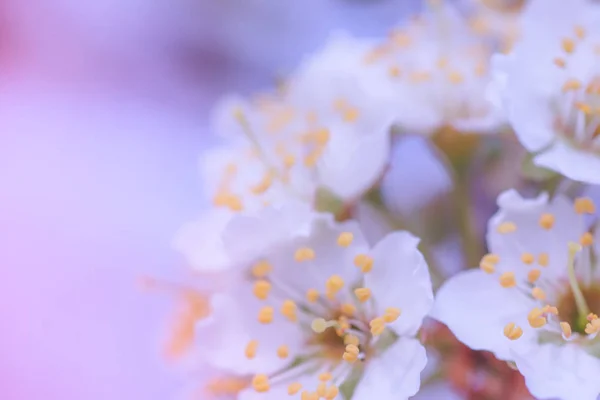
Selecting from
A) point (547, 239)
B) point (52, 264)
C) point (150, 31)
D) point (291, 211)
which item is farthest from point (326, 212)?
point (150, 31)

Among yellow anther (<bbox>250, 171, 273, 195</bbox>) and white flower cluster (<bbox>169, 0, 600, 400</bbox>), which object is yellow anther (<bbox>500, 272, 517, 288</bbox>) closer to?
white flower cluster (<bbox>169, 0, 600, 400</bbox>)

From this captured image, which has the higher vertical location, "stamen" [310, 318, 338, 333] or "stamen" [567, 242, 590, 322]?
"stamen" [310, 318, 338, 333]

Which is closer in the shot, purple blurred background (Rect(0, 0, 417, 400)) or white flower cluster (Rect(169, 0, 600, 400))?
white flower cluster (Rect(169, 0, 600, 400))

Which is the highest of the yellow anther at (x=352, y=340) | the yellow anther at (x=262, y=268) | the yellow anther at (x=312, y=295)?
the yellow anther at (x=262, y=268)

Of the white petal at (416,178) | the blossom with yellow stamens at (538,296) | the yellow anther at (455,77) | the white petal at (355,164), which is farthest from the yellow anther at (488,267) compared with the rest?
the white petal at (416,178)

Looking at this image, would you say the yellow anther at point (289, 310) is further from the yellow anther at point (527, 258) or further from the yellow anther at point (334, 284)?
the yellow anther at point (527, 258)

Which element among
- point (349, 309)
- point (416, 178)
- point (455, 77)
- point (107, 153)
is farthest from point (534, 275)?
point (107, 153)

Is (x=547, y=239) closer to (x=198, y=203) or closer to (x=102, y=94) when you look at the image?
(x=198, y=203)

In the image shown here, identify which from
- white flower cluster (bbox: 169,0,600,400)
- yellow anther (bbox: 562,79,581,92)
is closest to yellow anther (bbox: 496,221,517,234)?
white flower cluster (bbox: 169,0,600,400)
